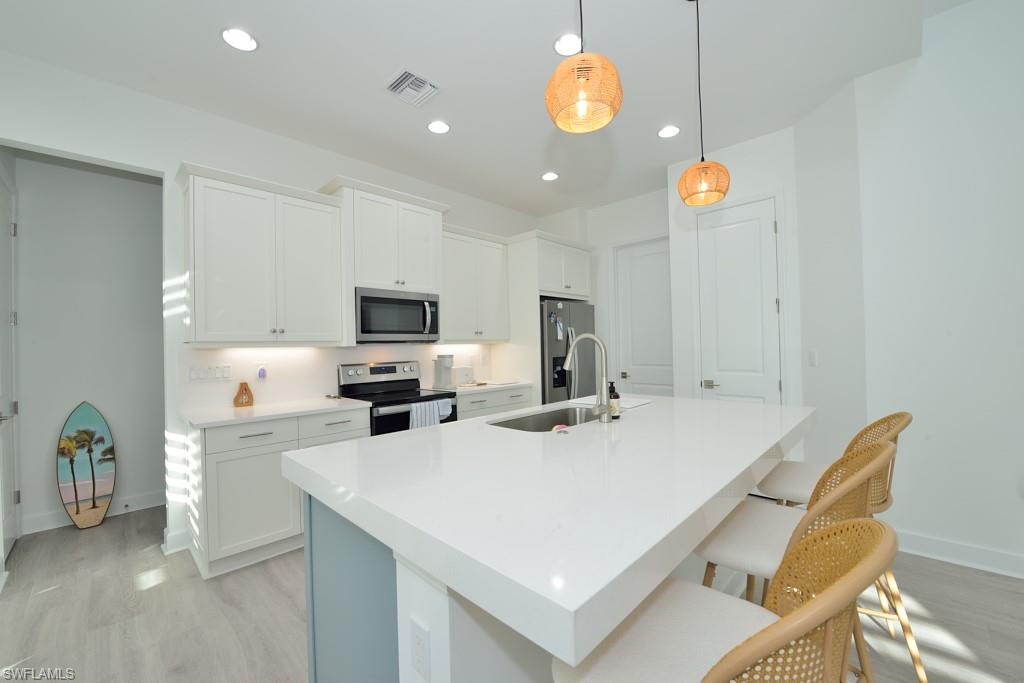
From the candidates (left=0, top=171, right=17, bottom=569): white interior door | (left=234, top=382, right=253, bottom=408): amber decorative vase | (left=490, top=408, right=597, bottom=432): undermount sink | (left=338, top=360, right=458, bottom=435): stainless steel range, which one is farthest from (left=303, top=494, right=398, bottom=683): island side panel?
(left=0, top=171, right=17, bottom=569): white interior door

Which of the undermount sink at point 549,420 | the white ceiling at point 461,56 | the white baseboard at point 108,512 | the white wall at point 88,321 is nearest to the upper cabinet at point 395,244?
the white ceiling at point 461,56

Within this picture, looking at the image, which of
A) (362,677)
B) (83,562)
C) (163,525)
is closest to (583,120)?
(362,677)

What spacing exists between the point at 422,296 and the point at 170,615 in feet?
7.84

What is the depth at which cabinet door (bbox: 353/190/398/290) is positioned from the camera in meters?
3.12

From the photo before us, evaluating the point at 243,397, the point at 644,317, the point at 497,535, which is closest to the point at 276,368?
the point at 243,397

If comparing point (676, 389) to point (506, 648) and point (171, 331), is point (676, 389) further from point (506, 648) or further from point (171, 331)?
point (171, 331)

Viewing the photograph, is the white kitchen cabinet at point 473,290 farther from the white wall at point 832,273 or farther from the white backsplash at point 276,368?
the white wall at point 832,273

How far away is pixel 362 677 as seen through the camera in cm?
123

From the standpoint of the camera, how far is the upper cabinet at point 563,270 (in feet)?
13.8

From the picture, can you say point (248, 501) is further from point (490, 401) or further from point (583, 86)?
point (583, 86)

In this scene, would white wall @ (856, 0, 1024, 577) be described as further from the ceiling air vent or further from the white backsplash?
the white backsplash

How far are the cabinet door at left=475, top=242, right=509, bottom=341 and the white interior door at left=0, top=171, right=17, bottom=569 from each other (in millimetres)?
3177

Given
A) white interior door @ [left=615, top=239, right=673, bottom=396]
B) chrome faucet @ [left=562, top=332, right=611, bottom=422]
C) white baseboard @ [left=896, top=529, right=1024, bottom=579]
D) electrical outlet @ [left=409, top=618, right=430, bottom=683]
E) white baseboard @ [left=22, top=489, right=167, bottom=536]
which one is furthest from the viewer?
white interior door @ [left=615, top=239, right=673, bottom=396]

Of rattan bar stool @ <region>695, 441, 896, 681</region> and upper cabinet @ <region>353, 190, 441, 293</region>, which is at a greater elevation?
upper cabinet @ <region>353, 190, 441, 293</region>
